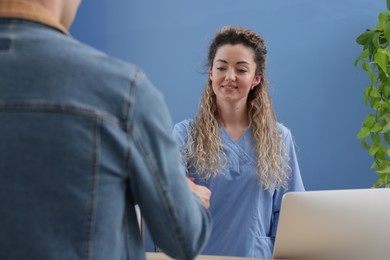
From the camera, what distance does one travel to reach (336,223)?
1.43 m

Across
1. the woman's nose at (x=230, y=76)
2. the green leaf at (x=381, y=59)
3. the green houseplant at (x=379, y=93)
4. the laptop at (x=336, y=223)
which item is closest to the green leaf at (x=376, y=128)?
the green houseplant at (x=379, y=93)

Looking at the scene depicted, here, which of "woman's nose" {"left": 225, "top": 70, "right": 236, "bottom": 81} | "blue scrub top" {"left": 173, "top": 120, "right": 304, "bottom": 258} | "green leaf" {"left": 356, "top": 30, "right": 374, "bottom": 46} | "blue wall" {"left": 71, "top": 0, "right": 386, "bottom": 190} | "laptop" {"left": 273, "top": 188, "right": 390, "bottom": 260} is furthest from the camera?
"blue wall" {"left": 71, "top": 0, "right": 386, "bottom": 190}

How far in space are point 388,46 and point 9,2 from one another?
8.09 ft

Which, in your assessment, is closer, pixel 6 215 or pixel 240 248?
pixel 6 215

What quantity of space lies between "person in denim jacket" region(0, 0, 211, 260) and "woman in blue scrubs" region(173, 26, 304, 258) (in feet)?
4.42

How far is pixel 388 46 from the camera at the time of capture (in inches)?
112

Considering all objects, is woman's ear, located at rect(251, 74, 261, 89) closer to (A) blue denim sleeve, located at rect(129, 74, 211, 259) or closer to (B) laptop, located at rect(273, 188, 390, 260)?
(B) laptop, located at rect(273, 188, 390, 260)

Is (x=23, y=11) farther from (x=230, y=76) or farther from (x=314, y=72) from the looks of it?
(x=314, y=72)

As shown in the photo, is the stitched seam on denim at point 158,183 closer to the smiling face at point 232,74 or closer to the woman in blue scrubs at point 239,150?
the woman in blue scrubs at point 239,150

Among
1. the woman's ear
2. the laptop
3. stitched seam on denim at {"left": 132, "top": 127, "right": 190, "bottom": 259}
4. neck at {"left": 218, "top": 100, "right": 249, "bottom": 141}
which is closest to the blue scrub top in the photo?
neck at {"left": 218, "top": 100, "right": 249, "bottom": 141}

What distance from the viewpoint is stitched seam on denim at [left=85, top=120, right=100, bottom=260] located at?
72 cm

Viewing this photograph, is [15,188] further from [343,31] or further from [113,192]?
[343,31]

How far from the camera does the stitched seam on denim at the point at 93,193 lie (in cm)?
72

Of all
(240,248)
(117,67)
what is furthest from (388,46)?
(117,67)
